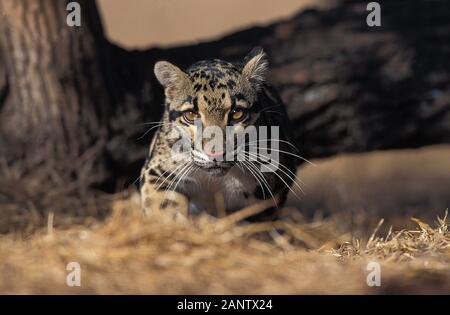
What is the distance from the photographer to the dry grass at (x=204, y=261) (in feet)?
12.5

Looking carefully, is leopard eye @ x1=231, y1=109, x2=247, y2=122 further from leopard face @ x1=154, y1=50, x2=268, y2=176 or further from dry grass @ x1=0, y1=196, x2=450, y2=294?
dry grass @ x1=0, y1=196, x2=450, y2=294

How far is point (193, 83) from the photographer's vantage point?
5.38 meters

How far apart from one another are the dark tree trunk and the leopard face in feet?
2.94

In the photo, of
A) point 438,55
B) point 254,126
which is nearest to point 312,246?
point 254,126

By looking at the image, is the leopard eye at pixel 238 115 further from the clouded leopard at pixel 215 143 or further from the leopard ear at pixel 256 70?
the leopard ear at pixel 256 70

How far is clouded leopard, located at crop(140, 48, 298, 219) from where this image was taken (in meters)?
5.18

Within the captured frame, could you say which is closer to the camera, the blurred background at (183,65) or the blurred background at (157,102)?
the blurred background at (157,102)

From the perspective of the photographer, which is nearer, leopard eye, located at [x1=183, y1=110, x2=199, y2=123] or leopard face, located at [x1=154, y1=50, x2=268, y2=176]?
leopard face, located at [x1=154, y1=50, x2=268, y2=176]

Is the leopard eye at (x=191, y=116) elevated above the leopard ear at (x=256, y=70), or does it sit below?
below

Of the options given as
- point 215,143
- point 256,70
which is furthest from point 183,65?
point 215,143

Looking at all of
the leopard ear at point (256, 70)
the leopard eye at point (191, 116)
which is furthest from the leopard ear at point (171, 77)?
the leopard ear at point (256, 70)

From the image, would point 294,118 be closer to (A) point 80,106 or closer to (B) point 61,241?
(A) point 80,106

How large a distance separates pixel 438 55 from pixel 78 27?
108 inches

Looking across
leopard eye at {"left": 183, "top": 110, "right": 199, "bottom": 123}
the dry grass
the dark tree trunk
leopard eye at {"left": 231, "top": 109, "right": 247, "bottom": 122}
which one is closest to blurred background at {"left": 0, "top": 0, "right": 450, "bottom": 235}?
the dark tree trunk
